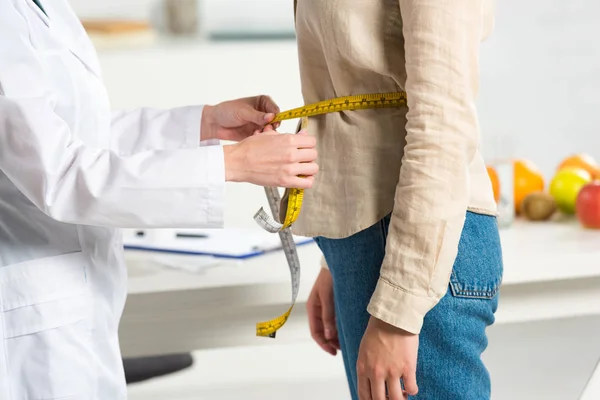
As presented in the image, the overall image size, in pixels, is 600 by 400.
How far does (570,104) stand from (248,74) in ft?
4.53

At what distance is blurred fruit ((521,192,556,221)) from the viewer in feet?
6.74

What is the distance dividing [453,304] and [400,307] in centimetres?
10

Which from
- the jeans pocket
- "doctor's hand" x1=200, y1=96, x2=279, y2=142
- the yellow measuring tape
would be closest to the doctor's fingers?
"doctor's hand" x1=200, y1=96, x2=279, y2=142

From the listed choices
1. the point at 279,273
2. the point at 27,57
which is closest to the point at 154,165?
the point at 27,57

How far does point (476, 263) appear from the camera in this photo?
1021mm

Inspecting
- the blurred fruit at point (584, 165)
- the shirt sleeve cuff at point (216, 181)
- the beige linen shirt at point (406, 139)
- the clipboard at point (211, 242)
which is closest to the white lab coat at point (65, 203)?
the shirt sleeve cuff at point (216, 181)

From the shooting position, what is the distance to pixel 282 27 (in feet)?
9.84

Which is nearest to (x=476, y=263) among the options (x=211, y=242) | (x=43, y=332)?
(x=43, y=332)

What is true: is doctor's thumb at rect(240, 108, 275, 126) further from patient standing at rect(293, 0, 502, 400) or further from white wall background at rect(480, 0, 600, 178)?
white wall background at rect(480, 0, 600, 178)

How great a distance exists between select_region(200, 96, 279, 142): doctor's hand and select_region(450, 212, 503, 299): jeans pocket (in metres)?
0.40

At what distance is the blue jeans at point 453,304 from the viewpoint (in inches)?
39.7

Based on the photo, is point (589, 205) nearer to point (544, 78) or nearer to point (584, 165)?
point (584, 165)

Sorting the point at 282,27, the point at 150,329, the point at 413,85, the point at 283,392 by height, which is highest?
the point at 282,27

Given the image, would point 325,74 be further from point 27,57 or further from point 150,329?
point 150,329
